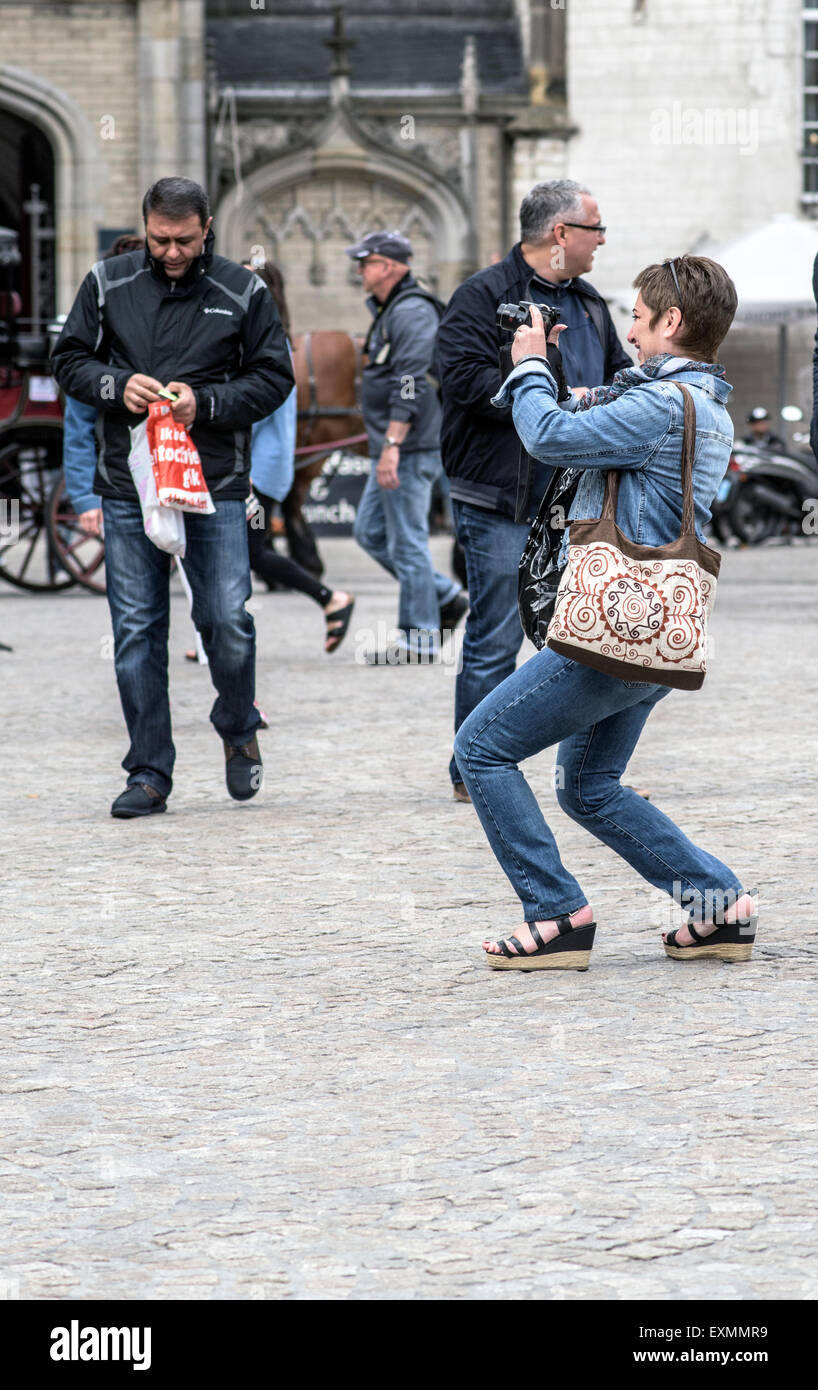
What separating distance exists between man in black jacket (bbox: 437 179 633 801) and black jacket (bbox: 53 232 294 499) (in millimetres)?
595

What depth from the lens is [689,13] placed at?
28344 mm

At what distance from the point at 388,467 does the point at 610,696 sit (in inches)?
220

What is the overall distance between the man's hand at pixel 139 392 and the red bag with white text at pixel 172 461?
3cm

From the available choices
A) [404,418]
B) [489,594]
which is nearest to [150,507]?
[489,594]

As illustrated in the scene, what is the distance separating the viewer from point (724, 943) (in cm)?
506

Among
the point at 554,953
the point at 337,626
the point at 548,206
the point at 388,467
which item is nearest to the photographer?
the point at 554,953

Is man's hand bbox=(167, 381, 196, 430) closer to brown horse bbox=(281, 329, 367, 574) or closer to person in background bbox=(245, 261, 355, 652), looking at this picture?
person in background bbox=(245, 261, 355, 652)

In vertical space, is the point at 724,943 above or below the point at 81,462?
below

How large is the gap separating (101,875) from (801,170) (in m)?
24.7

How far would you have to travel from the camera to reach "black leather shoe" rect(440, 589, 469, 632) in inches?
442

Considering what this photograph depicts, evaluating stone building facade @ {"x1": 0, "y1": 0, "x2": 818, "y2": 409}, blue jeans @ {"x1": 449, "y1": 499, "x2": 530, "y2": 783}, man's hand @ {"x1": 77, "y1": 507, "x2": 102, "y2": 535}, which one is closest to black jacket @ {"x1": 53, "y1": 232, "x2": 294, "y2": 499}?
blue jeans @ {"x1": 449, "y1": 499, "x2": 530, "y2": 783}

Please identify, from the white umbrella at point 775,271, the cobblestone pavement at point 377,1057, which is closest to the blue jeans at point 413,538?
the cobblestone pavement at point 377,1057

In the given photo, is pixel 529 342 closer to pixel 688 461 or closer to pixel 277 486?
pixel 688 461
